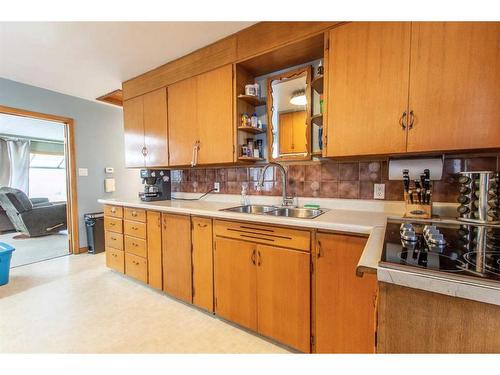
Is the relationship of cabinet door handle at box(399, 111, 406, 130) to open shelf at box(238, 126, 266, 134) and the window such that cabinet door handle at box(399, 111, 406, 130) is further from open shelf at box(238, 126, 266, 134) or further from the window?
the window

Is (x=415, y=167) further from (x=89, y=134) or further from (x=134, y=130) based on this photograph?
(x=89, y=134)

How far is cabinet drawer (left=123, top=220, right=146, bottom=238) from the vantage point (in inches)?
91.5

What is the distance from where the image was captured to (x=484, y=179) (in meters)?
1.20

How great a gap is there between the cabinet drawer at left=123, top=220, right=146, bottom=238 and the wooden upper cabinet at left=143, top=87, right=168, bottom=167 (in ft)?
2.23

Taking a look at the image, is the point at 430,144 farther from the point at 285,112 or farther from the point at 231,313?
the point at 231,313

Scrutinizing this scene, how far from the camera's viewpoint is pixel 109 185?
150 inches

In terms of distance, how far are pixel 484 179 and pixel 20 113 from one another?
177 inches

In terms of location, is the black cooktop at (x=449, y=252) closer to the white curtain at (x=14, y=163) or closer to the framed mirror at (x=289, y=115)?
the framed mirror at (x=289, y=115)

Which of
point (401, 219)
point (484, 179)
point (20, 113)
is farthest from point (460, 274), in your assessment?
point (20, 113)

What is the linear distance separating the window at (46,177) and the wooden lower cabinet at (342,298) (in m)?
6.95

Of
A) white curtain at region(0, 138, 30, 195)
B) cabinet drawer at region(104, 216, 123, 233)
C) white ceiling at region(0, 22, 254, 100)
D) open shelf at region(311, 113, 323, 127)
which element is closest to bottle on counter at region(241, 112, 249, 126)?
open shelf at region(311, 113, 323, 127)

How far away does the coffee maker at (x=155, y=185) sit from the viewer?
269 cm

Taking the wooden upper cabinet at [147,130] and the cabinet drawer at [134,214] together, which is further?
the wooden upper cabinet at [147,130]

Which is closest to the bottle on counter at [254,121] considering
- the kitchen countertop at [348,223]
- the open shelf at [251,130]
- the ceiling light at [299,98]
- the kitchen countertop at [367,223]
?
the open shelf at [251,130]
